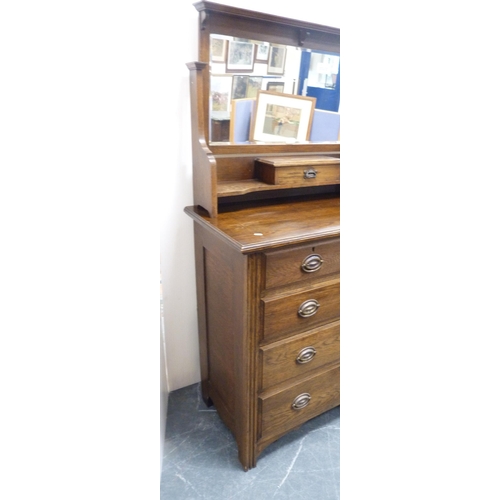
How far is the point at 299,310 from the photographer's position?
121cm

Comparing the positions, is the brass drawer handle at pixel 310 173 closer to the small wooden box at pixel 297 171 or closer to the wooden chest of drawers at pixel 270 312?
the small wooden box at pixel 297 171

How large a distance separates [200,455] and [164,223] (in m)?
0.88

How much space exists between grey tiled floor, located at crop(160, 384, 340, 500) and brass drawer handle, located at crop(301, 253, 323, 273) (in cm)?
73

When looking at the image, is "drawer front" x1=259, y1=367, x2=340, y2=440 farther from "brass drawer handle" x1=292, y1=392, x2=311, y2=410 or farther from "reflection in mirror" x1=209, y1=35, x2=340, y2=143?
"reflection in mirror" x1=209, y1=35, x2=340, y2=143

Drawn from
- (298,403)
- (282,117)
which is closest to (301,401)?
(298,403)

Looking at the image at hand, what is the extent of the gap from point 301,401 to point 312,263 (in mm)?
541

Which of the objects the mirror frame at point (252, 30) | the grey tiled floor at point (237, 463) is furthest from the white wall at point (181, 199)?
the grey tiled floor at point (237, 463)

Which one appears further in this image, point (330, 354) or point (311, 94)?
point (311, 94)

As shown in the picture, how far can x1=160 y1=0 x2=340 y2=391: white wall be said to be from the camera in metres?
1.28
